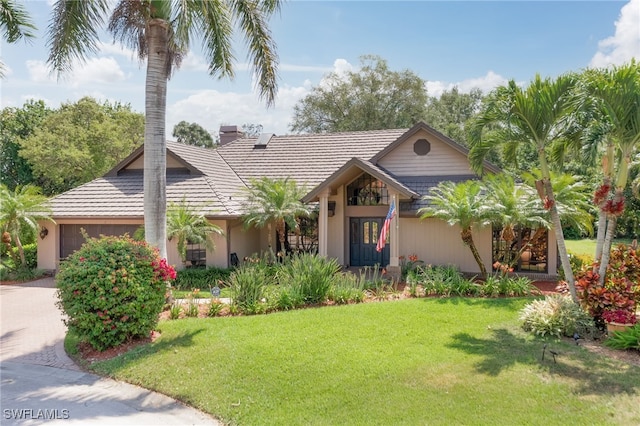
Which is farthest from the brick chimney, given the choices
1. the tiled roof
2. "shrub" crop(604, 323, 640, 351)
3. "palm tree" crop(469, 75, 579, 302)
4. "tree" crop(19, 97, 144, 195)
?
"shrub" crop(604, 323, 640, 351)

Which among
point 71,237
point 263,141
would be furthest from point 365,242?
point 71,237

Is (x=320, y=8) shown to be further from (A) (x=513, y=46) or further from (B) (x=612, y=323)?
(B) (x=612, y=323)

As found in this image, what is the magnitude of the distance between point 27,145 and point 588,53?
33247 mm

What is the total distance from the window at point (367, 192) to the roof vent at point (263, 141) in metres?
7.03

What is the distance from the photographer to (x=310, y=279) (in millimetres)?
11812

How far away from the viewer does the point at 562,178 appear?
45.3ft

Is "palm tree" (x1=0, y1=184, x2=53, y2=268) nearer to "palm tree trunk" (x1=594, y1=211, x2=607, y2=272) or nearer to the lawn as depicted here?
the lawn

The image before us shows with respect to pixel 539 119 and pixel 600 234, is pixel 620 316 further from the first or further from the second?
pixel 539 119

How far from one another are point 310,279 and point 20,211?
12.2m

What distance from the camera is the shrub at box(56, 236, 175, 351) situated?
848cm

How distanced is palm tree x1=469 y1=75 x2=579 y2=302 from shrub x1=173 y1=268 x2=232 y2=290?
974cm

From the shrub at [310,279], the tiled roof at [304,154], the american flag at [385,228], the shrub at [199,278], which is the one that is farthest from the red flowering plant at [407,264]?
the shrub at [199,278]

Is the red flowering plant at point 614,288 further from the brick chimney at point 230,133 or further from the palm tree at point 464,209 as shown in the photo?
the brick chimney at point 230,133

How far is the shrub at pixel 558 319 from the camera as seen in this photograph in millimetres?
9047
